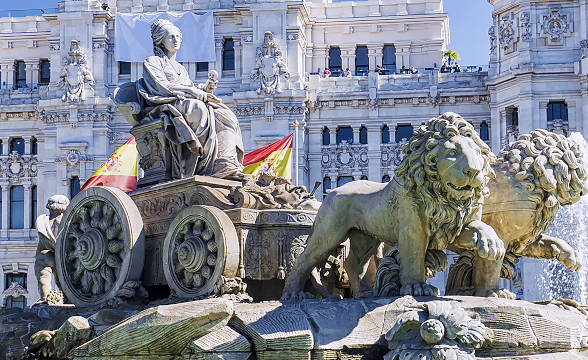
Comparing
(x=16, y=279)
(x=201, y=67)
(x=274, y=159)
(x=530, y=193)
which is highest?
(x=201, y=67)

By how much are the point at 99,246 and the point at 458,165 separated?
14.4ft

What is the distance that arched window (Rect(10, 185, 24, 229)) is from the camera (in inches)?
2318

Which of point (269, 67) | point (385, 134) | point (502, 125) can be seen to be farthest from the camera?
point (385, 134)

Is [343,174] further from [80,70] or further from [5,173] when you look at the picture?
[5,173]

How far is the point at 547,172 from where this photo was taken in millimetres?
10172

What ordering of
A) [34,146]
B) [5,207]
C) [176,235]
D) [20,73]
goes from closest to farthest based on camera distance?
[176,235]
[5,207]
[34,146]
[20,73]

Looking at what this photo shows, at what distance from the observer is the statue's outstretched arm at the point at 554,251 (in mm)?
10430

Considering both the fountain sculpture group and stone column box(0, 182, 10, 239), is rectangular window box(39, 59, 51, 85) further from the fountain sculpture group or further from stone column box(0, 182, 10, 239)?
the fountain sculpture group

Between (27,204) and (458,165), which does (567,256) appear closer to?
(458,165)

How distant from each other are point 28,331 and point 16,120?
49.7 m

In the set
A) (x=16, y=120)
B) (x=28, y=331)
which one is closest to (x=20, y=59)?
(x=16, y=120)

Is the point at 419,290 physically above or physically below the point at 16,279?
above

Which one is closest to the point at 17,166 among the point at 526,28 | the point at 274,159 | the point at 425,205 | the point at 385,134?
the point at 385,134

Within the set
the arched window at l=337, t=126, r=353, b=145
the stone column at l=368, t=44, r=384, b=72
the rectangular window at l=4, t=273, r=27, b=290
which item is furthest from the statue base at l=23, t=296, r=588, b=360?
the stone column at l=368, t=44, r=384, b=72
